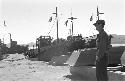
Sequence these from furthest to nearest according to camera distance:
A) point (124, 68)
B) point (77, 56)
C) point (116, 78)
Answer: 1. point (77, 56)
2. point (124, 68)
3. point (116, 78)

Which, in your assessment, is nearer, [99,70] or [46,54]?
[99,70]

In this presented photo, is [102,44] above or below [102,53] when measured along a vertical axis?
above

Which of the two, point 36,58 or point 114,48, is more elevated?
point 114,48

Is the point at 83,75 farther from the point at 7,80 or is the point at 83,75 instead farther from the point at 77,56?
the point at 7,80

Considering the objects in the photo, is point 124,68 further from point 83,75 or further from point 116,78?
point 83,75

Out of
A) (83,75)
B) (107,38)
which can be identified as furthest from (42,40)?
(107,38)

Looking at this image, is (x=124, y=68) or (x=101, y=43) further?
(x=124, y=68)

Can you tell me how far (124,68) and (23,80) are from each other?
5848 millimetres

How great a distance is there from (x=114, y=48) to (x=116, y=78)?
259 cm

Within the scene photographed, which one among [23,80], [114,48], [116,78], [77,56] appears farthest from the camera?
[23,80]

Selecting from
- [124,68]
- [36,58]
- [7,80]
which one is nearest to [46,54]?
[36,58]

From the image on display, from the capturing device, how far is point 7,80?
466 inches

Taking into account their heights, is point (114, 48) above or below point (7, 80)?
above

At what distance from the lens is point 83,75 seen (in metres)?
8.95
